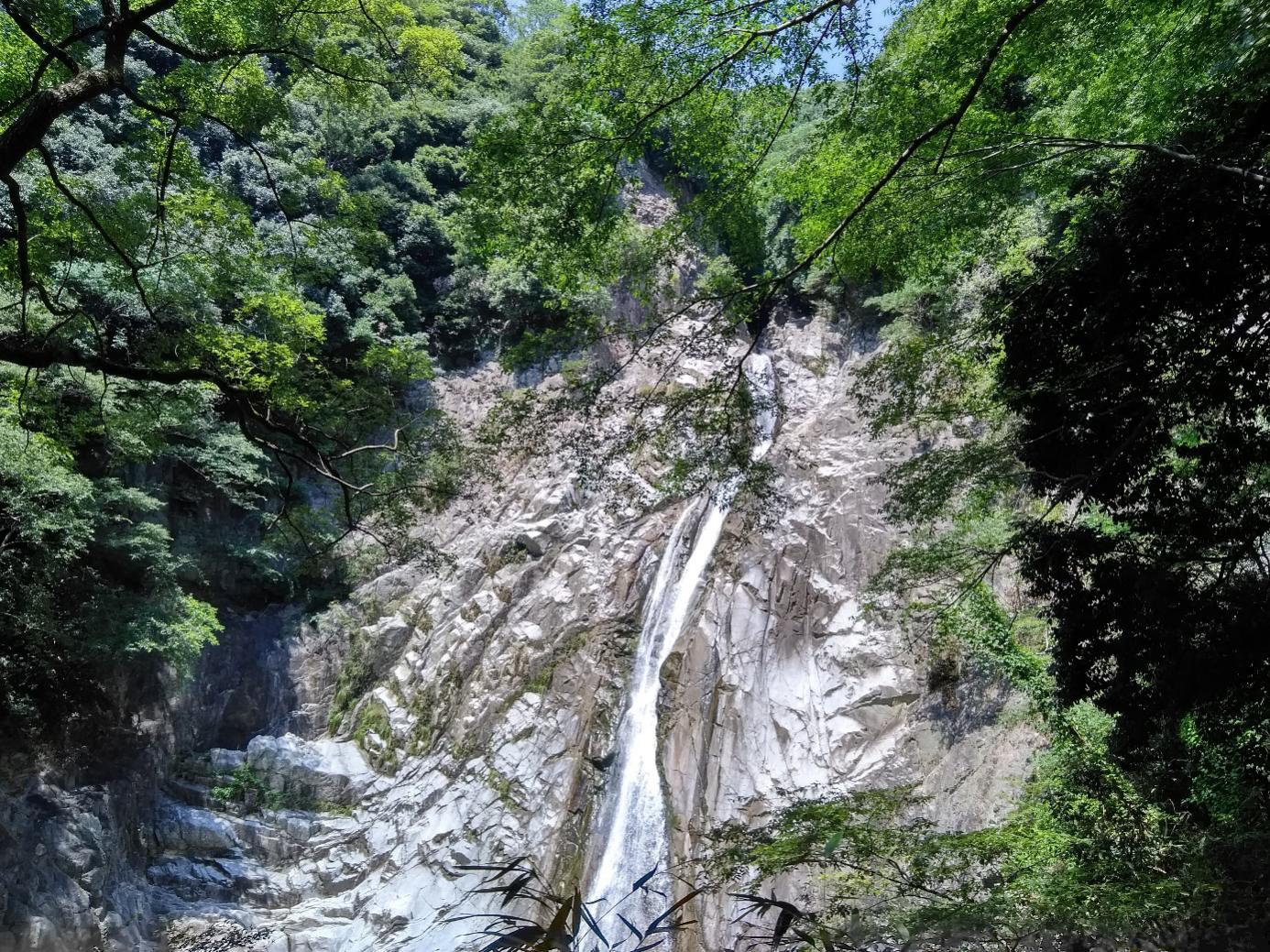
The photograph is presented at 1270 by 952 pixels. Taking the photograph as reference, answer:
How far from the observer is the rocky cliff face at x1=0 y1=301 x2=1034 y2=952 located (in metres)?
10.1

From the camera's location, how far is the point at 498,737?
12484 mm

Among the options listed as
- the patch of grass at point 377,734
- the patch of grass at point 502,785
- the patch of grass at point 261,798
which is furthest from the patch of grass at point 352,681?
the patch of grass at point 502,785

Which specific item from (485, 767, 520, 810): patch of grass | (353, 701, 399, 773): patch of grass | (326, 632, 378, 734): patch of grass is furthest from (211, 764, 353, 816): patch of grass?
(485, 767, 520, 810): patch of grass

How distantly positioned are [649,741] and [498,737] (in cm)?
251

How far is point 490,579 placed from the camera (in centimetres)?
1527

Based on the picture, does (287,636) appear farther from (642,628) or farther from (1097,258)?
(1097,258)

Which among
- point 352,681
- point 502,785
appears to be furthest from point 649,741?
point 352,681

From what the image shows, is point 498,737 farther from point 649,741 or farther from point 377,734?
point 377,734

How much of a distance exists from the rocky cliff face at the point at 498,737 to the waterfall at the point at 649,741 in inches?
9.4

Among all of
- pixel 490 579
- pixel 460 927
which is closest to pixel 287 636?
pixel 490 579

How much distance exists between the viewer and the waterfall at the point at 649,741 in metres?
10.3

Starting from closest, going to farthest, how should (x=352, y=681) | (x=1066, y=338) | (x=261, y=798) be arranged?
(x=1066, y=338) → (x=261, y=798) → (x=352, y=681)

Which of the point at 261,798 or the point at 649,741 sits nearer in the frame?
the point at 649,741

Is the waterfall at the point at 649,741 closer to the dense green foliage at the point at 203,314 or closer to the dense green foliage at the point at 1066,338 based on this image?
the dense green foliage at the point at 1066,338
